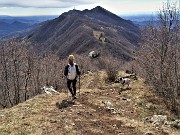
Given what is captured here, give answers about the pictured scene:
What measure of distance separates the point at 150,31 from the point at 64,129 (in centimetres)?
1050

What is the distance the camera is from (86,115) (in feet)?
50.6

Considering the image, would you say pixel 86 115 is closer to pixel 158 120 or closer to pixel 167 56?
pixel 158 120

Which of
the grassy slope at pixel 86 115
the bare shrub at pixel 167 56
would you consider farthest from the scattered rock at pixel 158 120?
the bare shrub at pixel 167 56

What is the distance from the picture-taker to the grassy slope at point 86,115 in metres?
13.3

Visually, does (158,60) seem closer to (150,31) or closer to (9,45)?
(150,31)

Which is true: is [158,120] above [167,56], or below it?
below

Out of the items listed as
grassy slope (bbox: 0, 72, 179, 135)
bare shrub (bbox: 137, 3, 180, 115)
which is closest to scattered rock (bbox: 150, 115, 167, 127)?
grassy slope (bbox: 0, 72, 179, 135)

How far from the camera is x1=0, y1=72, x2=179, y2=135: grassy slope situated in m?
13.3

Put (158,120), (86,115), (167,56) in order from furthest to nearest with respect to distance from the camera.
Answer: (167,56), (86,115), (158,120)

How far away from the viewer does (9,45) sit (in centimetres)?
5028

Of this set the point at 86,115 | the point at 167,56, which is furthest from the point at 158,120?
the point at 167,56

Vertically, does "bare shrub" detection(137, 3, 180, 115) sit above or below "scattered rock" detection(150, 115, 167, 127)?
above

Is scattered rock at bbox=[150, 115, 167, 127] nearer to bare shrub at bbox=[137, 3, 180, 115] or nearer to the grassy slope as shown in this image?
the grassy slope

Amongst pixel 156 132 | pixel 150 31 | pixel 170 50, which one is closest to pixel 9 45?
pixel 150 31
